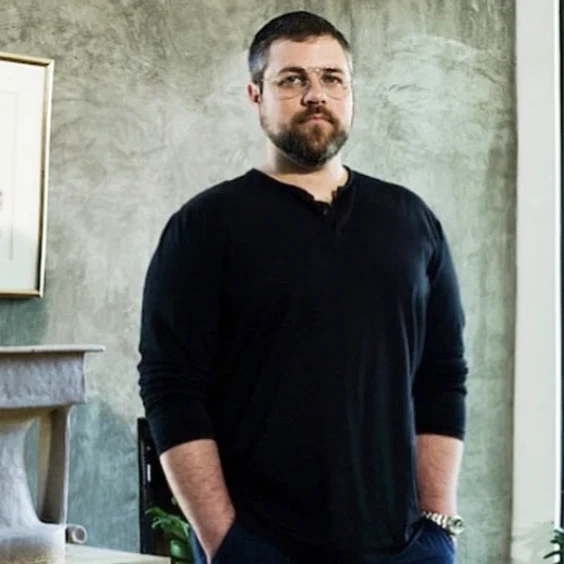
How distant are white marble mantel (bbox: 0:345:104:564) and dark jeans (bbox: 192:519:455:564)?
372 mm

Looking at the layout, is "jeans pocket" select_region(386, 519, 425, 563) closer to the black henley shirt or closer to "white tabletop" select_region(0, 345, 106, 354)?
the black henley shirt

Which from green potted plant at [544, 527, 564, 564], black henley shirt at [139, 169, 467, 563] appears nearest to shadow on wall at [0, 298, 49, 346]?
black henley shirt at [139, 169, 467, 563]

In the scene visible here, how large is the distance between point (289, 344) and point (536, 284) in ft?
6.59

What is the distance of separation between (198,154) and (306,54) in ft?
4.00

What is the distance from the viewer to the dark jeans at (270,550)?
1.54 meters

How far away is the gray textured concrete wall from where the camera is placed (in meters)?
2.61

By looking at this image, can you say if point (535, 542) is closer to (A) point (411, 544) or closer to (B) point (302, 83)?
(A) point (411, 544)

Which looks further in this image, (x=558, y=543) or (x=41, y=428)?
(x=558, y=543)

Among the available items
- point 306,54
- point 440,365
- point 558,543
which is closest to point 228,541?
point 440,365

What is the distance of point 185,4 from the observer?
284cm

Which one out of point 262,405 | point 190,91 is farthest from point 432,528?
point 190,91

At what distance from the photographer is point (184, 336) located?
1571 mm

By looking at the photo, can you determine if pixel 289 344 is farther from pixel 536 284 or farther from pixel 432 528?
pixel 536 284

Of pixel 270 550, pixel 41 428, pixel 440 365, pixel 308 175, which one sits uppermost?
pixel 308 175
